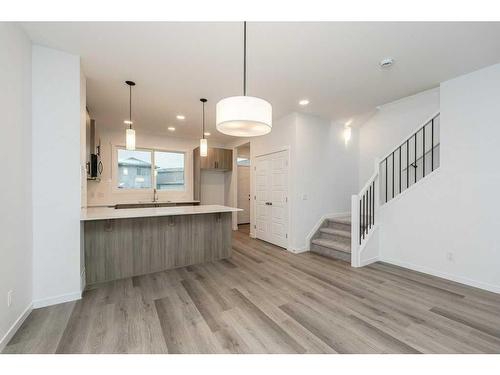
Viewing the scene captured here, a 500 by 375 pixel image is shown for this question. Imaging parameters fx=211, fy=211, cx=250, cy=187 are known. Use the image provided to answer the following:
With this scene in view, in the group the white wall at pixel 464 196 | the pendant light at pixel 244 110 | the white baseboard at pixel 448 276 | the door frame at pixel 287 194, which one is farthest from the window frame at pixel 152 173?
the white wall at pixel 464 196

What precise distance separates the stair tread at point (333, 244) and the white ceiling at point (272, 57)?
2663mm

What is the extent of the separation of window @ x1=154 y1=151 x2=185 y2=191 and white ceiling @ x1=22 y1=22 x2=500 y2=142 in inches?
92.7

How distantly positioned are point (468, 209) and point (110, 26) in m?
4.74

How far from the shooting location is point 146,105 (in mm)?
3908

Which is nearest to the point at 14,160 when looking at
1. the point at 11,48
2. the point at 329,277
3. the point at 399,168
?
the point at 11,48

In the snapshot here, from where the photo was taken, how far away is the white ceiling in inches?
80.8

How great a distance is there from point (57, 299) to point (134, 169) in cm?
392

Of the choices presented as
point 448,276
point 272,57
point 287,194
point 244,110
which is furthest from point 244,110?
point 448,276

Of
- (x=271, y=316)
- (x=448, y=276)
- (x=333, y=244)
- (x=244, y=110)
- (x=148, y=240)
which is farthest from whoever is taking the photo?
(x=333, y=244)

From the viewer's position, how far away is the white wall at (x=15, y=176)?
1.75m

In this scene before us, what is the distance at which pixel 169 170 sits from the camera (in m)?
6.21

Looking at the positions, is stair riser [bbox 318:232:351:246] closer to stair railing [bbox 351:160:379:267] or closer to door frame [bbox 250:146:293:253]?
stair railing [bbox 351:160:379:267]

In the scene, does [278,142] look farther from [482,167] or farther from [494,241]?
[494,241]

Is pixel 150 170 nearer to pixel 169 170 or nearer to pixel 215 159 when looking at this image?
pixel 169 170
